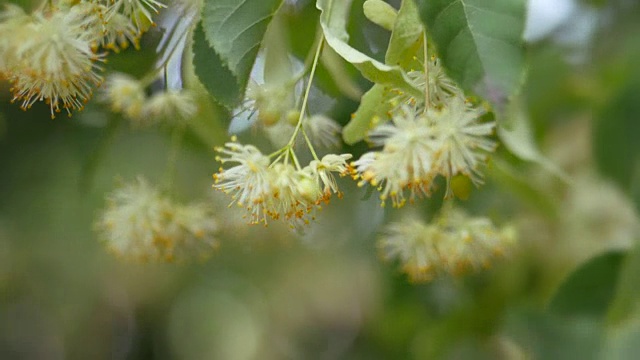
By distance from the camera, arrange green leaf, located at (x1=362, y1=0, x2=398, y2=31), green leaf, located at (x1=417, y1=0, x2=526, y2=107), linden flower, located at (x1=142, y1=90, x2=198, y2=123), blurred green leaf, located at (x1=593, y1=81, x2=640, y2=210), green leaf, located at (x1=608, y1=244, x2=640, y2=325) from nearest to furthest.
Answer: green leaf, located at (x1=417, y1=0, x2=526, y2=107) → green leaf, located at (x1=362, y1=0, x2=398, y2=31) → linden flower, located at (x1=142, y1=90, x2=198, y2=123) → green leaf, located at (x1=608, y1=244, x2=640, y2=325) → blurred green leaf, located at (x1=593, y1=81, x2=640, y2=210)

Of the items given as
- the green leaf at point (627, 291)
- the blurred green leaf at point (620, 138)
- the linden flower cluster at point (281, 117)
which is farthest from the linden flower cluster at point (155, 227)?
the blurred green leaf at point (620, 138)

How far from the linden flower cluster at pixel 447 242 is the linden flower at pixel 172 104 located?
0.29 meters

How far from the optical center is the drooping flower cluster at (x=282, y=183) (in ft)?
1.82

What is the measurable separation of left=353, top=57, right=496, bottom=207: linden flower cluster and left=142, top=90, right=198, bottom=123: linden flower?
0.30 metres

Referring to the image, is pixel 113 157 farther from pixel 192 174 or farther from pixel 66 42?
pixel 66 42

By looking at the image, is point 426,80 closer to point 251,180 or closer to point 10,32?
point 251,180

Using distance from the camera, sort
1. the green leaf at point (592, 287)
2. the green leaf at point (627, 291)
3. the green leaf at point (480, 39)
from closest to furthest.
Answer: the green leaf at point (480, 39), the green leaf at point (627, 291), the green leaf at point (592, 287)

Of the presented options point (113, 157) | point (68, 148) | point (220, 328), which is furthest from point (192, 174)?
point (220, 328)

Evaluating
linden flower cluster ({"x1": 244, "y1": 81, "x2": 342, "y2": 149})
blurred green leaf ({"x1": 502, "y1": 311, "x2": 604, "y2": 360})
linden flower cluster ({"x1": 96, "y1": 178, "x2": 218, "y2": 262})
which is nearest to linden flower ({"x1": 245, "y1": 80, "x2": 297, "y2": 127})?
linden flower cluster ({"x1": 244, "y1": 81, "x2": 342, "y2": 149})

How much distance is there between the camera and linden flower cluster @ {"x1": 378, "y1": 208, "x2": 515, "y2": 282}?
0.86m

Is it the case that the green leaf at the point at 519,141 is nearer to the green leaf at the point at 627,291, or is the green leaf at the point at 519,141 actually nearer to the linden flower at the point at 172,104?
the green leaf at the point at 627,291

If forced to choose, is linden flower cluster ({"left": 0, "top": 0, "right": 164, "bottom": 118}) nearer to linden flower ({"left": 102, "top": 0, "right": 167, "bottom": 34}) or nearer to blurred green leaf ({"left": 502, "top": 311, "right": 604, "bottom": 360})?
linden flower ({"left": 102, "top": 0, "right": 167, "bottom": 34})

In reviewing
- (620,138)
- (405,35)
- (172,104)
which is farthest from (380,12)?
(620,138)

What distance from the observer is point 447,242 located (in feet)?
2.81
